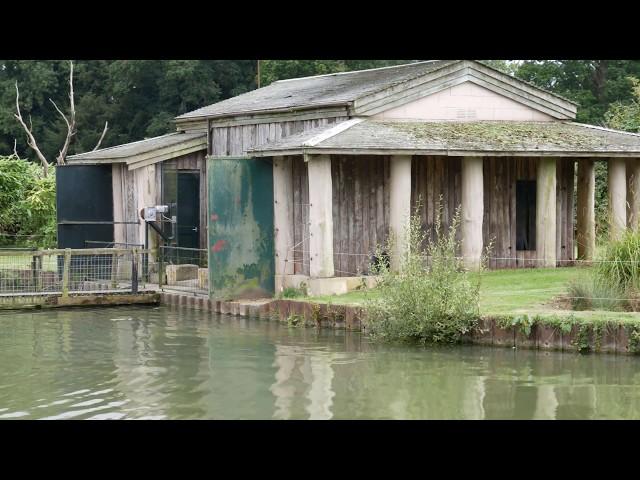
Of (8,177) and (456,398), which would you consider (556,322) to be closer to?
(456,398)

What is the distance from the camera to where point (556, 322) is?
15391mm

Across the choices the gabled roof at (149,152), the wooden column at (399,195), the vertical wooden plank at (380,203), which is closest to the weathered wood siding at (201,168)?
the gabled roof at (149,152)

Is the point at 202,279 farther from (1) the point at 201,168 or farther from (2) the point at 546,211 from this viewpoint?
(2) the point at 546,211

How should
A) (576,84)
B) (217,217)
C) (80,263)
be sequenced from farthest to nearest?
1. (576,84)
2. (80,263)
3. (217,217)

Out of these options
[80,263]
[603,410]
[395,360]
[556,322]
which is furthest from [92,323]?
[603,410]

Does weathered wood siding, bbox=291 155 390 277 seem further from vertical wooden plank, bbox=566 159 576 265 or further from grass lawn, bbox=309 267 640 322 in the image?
vertical wooden plank, bbox=566 159 576 265

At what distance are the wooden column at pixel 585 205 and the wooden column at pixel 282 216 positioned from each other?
6951mm

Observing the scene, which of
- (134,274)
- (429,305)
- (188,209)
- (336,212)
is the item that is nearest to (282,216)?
(336,212)

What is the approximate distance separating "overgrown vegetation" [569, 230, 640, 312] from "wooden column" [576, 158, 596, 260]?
23.0 ft

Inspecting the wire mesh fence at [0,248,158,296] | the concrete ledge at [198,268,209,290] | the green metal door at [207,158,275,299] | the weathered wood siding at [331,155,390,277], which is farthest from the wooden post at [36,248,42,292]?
the weathered wood siding at [331,155,390,277]

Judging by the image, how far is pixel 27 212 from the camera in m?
32.9

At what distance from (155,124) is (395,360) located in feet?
126

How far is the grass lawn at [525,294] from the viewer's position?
51.8ft

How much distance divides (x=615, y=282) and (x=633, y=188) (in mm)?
7568
